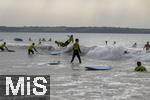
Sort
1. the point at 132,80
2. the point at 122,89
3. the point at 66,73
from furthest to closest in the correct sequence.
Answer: the point at 66,73, the point at 132,80, the point at 122,89

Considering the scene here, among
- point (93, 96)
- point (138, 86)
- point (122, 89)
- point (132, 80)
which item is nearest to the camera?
point (93, 96)

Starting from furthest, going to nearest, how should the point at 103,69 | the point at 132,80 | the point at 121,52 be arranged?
1. the point at 121,52
2. the point at 103,69
3. the point at 132,80

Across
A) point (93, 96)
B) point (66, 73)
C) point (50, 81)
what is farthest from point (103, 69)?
point (93, 96)

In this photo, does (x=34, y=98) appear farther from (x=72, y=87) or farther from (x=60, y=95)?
(x=72, y=87)

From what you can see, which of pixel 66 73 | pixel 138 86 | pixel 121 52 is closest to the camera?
pixel 138 86

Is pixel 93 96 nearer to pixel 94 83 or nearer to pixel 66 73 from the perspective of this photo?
pixel 94 83

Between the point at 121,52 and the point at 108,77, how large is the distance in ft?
57.9

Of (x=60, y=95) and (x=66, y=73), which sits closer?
Result: (x=60, y=95)

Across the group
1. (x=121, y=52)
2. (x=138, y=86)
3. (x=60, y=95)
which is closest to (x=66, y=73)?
(x=138, y=86)

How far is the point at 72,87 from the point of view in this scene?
15570mm

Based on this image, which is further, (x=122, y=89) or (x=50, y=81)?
(x=50, y=81)

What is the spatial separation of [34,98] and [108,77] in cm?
705

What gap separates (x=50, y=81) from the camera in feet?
56.1

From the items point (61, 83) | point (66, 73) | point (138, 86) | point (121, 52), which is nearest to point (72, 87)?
point (61, 83)
